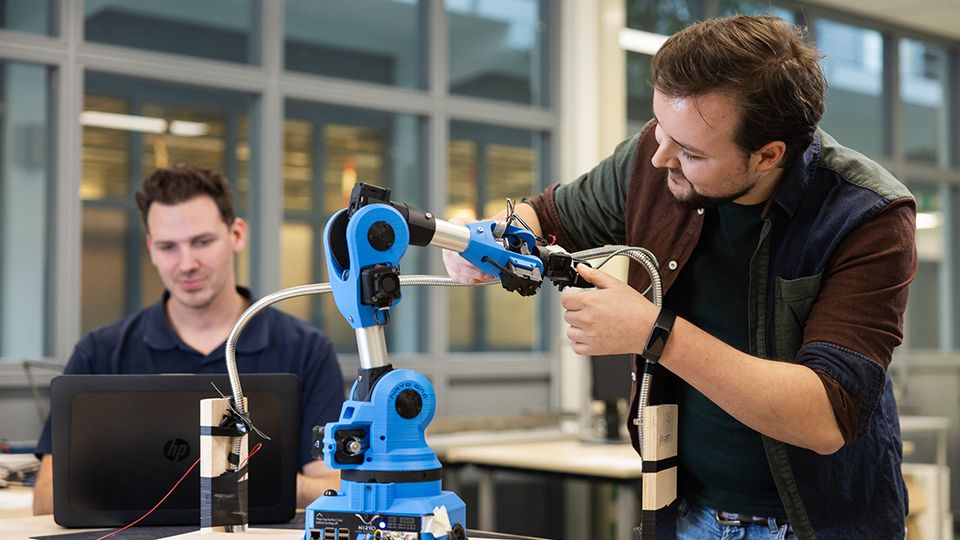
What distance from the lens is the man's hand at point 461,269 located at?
1.43 m

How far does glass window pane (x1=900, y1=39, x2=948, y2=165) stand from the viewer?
6.67m

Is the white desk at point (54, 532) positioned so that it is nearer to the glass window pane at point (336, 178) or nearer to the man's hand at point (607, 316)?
the man's hand at point (607, 316)

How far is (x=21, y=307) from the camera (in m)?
3.82

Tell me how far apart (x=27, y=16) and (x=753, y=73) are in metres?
3.19

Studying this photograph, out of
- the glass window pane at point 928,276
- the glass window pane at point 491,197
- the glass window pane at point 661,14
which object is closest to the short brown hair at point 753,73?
the glass window pane at point 491,197

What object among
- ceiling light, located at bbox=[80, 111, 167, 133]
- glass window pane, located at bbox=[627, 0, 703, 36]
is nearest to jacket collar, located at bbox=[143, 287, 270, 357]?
ceiling light, located at bbox=[80, 111, 167, 133]

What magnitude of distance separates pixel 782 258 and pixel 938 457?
10.8 ft

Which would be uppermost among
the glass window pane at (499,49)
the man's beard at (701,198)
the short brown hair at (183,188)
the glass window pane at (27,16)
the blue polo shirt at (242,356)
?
the glass window pane at (499,49)

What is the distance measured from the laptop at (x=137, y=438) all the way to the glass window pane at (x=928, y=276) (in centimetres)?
567

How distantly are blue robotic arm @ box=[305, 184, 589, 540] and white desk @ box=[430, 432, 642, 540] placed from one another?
2.05 metres

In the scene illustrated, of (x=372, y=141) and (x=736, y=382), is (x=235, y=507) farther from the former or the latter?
(x=372, y=141)

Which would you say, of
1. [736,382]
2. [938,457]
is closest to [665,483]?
[736,382]

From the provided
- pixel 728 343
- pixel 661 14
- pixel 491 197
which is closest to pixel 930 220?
pixel 661 14

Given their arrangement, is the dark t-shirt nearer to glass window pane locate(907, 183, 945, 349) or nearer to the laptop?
the laptop
